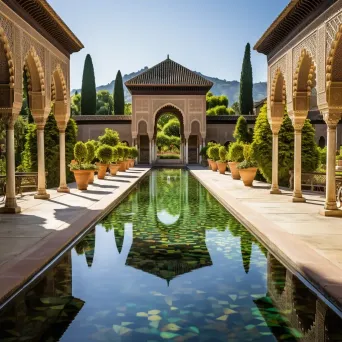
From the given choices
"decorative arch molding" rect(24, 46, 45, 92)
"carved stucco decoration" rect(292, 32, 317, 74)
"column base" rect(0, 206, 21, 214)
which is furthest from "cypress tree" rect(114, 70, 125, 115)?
"column base" rect(0, 206, 21, 214)

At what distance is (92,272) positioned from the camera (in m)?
5.17

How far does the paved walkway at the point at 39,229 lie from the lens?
15.9 ft

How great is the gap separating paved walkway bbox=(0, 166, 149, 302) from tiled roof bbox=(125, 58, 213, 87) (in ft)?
77.2

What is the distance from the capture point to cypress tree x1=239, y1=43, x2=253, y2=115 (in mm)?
41562

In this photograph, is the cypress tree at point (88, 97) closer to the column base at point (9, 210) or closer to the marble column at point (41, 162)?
the marble column at point (41, 162)

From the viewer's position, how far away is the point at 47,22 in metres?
10.8

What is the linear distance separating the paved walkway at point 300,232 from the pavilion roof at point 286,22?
3.91 metres

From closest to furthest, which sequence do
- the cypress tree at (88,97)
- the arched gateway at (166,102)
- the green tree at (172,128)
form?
the arched gateway at (166,102), the cypress tree at (88,97), the green tree at (172,128)

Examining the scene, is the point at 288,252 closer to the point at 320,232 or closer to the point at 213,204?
the point at 320,232

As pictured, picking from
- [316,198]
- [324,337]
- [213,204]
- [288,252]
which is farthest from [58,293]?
[316,198]

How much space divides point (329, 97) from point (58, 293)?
6.30 m

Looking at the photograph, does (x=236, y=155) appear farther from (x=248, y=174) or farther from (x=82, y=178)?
(x=82, y=178)

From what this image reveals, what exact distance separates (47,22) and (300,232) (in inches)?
294


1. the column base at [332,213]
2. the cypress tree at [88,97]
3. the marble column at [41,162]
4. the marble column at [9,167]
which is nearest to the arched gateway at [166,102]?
the cypress tree at [88,97]
